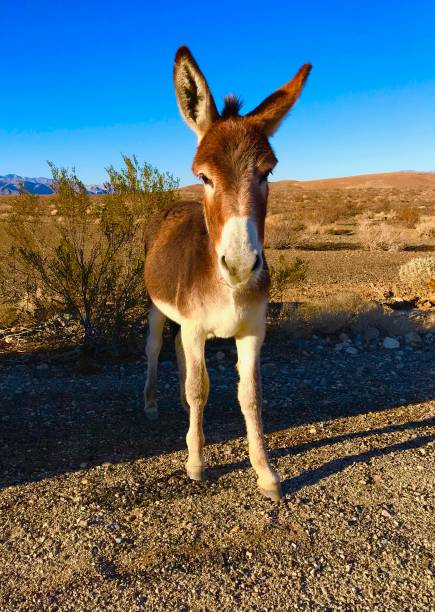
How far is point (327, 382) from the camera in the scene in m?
6.68

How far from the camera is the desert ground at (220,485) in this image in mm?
3082

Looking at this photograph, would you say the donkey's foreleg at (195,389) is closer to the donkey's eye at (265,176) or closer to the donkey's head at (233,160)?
the donkey's head at (233,160)

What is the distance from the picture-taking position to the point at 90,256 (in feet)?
27.1

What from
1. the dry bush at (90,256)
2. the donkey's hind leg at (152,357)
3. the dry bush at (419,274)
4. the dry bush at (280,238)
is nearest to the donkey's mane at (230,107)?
the donkey's hind leg at (152,357)

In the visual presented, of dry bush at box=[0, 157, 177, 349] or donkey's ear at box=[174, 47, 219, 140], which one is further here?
dry bush at box=[0, 157, 177, 349]

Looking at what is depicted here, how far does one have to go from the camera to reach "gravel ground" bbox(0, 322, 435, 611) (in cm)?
306

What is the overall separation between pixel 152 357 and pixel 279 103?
130 inches

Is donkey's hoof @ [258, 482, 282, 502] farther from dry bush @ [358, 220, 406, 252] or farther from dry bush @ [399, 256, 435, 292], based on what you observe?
dry bush @ [358, 220, 406, 252]

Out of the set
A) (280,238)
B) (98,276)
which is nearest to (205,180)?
(98,276)

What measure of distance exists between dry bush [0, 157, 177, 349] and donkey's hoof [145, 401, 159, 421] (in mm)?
2158

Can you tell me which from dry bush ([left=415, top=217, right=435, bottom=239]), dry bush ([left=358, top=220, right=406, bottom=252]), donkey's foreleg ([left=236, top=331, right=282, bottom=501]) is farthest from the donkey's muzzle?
dry bush ([left=415, top=217, right=435, bottom=239])

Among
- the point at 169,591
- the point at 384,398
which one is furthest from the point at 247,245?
the point at 384,398

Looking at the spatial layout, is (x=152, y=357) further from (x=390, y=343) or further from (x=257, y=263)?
(x=390, y=343)

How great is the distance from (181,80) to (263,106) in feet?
2.05
